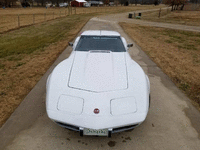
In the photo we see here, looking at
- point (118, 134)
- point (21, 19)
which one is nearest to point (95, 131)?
point (118, 134)

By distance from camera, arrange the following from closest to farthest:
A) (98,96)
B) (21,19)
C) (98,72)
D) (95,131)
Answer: (95,131) → (98,96) → (98,72) → (21,19)

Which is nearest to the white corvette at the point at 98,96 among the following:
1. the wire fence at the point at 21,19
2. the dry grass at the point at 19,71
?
the dry grass at the point at 19,71

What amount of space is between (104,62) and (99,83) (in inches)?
29.0

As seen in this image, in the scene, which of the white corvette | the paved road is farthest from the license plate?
the paved road

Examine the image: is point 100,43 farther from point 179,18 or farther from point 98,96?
point 179,18

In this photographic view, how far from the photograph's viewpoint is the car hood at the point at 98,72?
108 inches

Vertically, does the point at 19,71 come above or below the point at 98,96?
below

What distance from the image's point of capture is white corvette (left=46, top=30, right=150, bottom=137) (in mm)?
2369

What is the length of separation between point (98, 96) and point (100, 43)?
205 centimetres

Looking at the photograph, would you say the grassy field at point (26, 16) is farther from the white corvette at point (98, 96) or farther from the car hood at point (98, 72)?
the white corvette at point (98, 96)

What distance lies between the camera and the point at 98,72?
3059 mm

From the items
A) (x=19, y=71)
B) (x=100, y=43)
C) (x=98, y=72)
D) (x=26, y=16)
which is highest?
(x=26, y=16)

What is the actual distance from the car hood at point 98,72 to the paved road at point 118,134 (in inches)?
34.7

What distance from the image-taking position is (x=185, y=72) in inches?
218
